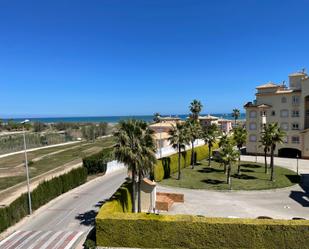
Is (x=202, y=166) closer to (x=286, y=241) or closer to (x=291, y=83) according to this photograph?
(x=291, y=83)

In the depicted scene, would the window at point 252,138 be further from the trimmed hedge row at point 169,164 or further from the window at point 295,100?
the trimmed hedge row at point 169,164

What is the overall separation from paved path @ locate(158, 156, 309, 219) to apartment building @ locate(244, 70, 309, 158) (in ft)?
74.3

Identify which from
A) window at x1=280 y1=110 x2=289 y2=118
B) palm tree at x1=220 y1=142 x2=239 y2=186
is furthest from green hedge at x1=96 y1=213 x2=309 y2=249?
window at x1=280 y1=110 x2=289 y2=118

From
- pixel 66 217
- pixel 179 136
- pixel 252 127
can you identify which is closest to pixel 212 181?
pixel 179 136

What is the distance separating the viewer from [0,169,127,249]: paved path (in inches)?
1022

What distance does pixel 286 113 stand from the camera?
64812 millimetres

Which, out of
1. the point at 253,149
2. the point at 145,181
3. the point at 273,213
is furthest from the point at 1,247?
the point at 253,149

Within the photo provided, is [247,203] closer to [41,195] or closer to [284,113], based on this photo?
[41,195]

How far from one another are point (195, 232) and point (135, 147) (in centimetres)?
888

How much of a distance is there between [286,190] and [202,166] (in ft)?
65.5

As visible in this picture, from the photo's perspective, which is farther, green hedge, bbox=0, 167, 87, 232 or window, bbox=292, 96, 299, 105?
window, bbox=292, 96, 299, 105

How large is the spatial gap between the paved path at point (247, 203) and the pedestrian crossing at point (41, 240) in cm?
1131


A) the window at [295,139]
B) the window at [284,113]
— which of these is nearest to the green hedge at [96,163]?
the window at [284,113]

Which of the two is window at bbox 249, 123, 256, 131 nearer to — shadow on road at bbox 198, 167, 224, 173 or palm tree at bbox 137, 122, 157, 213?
shadow on road at bbox 198, 167, 224, 173
